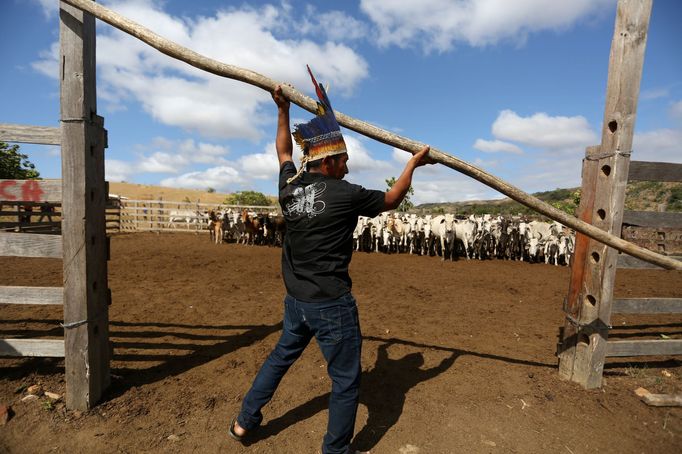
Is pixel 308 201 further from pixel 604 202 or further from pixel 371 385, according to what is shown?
pixel 604 202

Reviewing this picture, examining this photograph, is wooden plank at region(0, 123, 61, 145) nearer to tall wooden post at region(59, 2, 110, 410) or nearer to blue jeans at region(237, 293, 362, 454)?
tall wooden post at region(59, 2, 110, 410)

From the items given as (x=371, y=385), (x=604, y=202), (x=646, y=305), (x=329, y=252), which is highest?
(x=604, y=202)

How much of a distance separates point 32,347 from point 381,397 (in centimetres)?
318

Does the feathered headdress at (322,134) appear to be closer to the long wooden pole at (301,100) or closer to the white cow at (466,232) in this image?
the long wooden pole at (301,100)

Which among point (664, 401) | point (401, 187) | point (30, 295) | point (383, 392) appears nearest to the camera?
point (401, 187)

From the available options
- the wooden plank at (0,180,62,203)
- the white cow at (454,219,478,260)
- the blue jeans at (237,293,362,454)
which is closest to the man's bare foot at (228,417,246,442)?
the blue jeans at (237,293,362,454)

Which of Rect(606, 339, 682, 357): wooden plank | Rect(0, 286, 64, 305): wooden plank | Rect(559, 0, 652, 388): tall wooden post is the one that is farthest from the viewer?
Rect(606, 339, 682, 357): wooden plank

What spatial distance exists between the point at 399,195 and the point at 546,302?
6696mm

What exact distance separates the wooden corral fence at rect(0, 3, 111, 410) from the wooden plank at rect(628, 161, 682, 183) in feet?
17.3

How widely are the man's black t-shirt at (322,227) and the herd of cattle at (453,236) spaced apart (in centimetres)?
1265

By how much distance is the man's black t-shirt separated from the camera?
99.1 inches

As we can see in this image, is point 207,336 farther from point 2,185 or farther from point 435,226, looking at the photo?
point 435,226

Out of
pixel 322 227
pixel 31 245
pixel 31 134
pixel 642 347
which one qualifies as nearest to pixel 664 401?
pixel 642 347

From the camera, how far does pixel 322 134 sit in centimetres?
262
